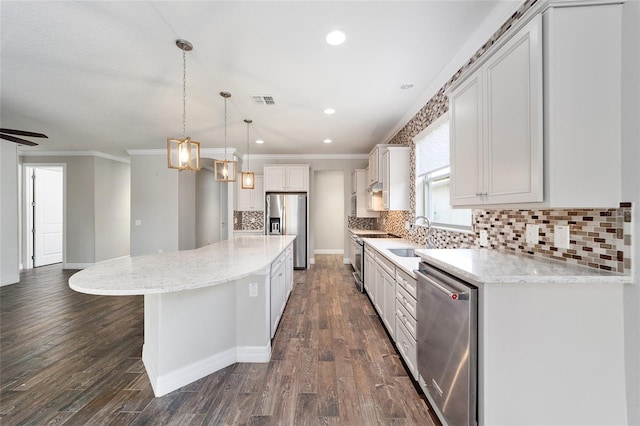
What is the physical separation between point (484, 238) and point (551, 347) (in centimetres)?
105

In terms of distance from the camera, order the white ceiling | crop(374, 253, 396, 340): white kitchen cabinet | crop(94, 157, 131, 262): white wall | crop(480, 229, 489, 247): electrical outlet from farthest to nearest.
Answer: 1. crop(94, 157, 131, 262): white wall
2. crop(374, 253, 396, 340): white kitchen cabinet
3. crop(480, 229, 489, 247): electrical outlet
4. the white ceiling

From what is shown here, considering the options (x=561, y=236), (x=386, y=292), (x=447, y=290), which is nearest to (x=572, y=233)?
(x=561, y=236)

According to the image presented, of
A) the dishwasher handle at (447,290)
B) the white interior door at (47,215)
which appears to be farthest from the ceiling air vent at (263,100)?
the white interior door at (47,215)

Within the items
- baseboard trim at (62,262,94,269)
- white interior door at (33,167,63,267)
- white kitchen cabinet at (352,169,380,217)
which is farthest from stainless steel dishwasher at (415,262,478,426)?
white interior door at (33,167,63,267)

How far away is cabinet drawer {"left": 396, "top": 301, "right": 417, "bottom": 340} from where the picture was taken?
1.97 metres

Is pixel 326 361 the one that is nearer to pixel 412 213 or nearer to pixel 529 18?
pixel 412 213

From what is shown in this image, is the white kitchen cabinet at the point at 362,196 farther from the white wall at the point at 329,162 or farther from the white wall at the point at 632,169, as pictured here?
the white wall at the point at 632,169

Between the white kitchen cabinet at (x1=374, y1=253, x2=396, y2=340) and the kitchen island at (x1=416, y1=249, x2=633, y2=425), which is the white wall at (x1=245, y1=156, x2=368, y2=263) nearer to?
the white kitchen cabinet at (x1=374, y1=253, x2=396, y2=340)

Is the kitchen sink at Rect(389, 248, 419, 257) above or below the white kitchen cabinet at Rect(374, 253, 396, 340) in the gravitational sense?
above

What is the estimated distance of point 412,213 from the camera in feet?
12.0

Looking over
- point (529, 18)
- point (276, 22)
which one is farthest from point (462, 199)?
point (276, 22)

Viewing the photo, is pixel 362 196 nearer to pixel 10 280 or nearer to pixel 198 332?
pixel 198 332

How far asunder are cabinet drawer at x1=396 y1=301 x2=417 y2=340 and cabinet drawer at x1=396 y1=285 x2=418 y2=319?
32 mm

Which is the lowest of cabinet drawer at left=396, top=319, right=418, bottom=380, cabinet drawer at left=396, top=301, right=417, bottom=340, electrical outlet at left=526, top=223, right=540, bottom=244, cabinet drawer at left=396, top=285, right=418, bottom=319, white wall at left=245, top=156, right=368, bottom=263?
cabinet drawer at left=396, top=319, right=418, bottom=380
